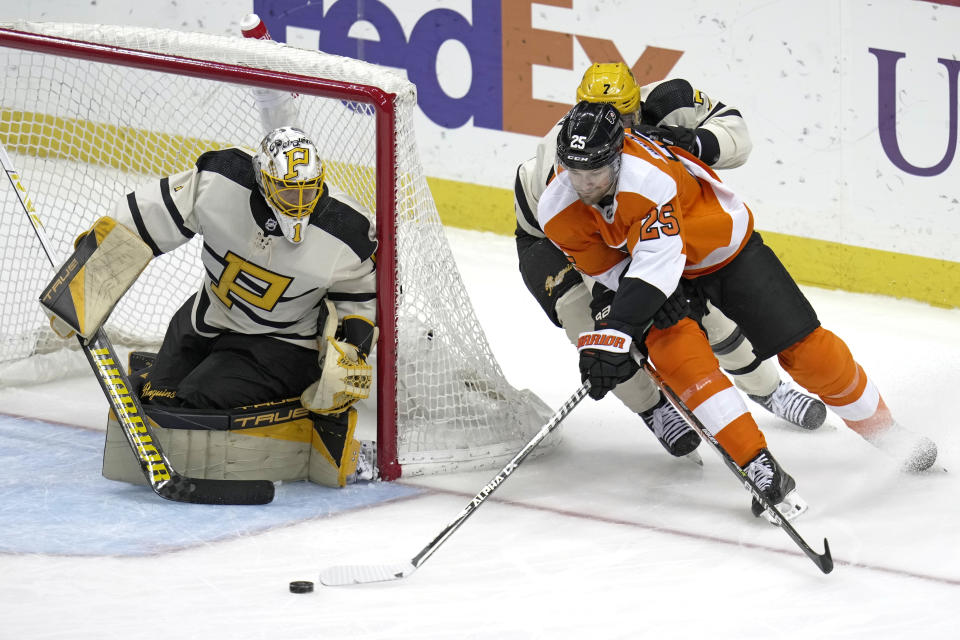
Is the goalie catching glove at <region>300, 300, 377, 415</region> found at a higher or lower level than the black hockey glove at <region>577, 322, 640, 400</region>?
lower

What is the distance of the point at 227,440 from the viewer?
131 inches

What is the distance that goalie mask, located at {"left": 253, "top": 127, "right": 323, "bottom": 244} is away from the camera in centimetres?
312

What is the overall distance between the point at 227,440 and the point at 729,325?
1.35 m

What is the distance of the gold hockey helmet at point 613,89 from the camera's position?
341 cm

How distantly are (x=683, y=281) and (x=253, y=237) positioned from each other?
3.41 feet

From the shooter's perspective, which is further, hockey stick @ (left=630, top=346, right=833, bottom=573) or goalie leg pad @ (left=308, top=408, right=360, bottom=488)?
goalie leg pad @ (left=308, top=408, right=360, bottom=488)

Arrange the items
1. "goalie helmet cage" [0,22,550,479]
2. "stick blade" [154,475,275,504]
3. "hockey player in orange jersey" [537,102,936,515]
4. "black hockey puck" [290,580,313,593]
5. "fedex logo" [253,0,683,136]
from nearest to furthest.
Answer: "black hockey puck" [290,580,313,593] < "hockey player in orange jersey" [537,102,936,515] < "stick blade" [154,475,275,504] < "goalie helmet cage" [0,22,550,479] < "fedex logo" [253,0,683,136]

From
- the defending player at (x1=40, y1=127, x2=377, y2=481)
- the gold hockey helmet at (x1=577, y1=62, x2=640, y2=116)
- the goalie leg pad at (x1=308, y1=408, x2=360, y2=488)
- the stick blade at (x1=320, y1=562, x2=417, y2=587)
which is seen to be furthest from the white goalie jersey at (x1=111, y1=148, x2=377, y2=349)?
the stick blade at (x1=320, y1=562, x2=417, y2=587)

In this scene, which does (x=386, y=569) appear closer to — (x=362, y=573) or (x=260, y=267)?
(x=362, y=573)

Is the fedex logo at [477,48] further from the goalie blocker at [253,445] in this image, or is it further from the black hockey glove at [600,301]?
the goalie blocker at [253,445]

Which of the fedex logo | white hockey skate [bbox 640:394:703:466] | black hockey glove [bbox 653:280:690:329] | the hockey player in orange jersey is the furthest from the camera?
the fedex logo

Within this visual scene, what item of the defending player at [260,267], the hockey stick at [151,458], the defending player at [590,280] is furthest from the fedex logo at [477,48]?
the hockey stick at [151,458]

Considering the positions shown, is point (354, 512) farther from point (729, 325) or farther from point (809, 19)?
point (809, 19)

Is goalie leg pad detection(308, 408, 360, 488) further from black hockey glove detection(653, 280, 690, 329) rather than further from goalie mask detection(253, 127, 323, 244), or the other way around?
black hockey glove detection(653, 280, 690, 329)
